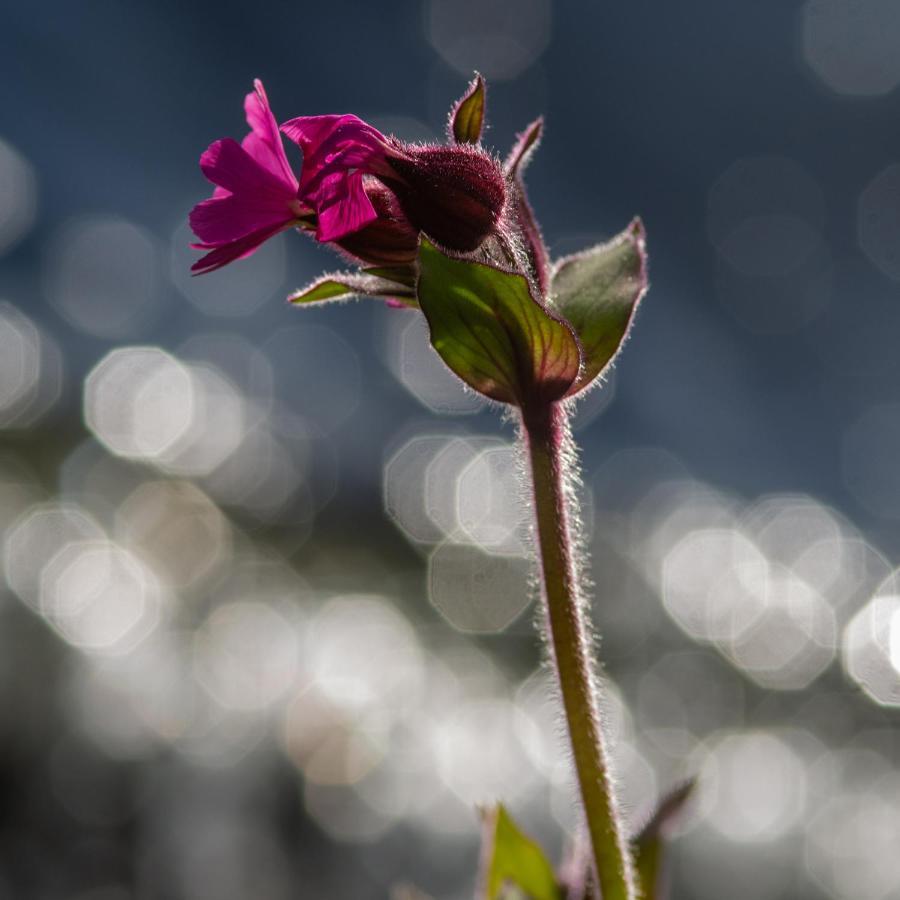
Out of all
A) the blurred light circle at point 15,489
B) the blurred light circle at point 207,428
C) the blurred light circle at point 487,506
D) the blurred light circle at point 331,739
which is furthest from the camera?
the blurred light circle at point 487,506

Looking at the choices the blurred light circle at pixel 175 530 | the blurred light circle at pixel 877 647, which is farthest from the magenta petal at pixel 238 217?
the blurred light circle at pixel 877 647

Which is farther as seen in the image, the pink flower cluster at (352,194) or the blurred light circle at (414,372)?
the blurred light circle at (414,372)

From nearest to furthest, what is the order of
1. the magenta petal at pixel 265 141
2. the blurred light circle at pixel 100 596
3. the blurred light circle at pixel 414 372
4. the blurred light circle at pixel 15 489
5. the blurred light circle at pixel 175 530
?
the magenta petal at pixel 265 141, the blurred light circle at pixel 100 596, the blurred light circle at pixel 15 489, the blurred light circle at pixel 175 530, the blurred light circle at pixel 414 372

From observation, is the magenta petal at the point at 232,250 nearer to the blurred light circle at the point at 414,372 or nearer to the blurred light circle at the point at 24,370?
the blurred light circle at the point at 24,370

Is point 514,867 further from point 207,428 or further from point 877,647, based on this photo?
point 207,428

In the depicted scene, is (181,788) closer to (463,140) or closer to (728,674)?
(463,140)

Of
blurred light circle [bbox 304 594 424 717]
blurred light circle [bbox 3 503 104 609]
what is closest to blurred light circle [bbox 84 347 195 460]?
blurred light circle [bbox 3 503 104 609]

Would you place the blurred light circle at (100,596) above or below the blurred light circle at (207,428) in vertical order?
below

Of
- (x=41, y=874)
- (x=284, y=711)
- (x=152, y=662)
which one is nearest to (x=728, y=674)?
(x=284, y=711)

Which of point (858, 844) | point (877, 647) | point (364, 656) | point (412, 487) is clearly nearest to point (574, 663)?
point (858, 844)
